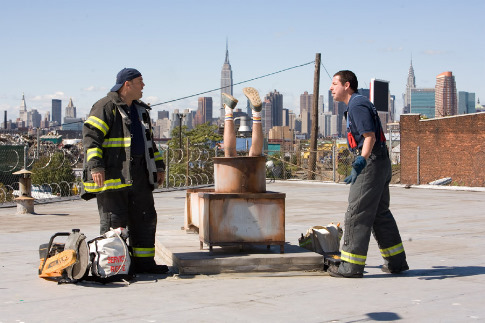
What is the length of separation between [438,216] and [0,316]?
34.9 feet

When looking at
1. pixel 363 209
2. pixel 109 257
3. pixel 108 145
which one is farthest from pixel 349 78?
pixel 109 257

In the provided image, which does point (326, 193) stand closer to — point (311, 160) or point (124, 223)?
point (311, 160)

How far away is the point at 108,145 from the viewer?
7.60m

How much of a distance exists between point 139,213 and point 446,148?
4893 centimetres

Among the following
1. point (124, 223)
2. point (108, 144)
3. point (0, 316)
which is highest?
point (108, 144)

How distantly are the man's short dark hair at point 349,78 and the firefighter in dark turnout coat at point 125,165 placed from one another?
2123 millimetres

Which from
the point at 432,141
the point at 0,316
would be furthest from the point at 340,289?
the point at 432,141

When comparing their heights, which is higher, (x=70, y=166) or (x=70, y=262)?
(x=70, y=166)

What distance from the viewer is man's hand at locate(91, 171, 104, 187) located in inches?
289

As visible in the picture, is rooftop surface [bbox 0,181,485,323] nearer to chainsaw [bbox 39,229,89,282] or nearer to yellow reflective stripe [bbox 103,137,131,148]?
chainsaw [bbox 39,229,89,282]

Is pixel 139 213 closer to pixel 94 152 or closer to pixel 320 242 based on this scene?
pixel 94 152

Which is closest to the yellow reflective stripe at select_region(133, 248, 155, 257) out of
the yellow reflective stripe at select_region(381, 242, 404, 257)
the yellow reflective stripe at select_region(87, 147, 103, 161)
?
the yellow reflective stripe at select_region(87, 147, 103, 161)

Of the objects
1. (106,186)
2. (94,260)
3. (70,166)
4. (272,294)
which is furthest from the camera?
(70,166)

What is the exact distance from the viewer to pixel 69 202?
1962 cm
